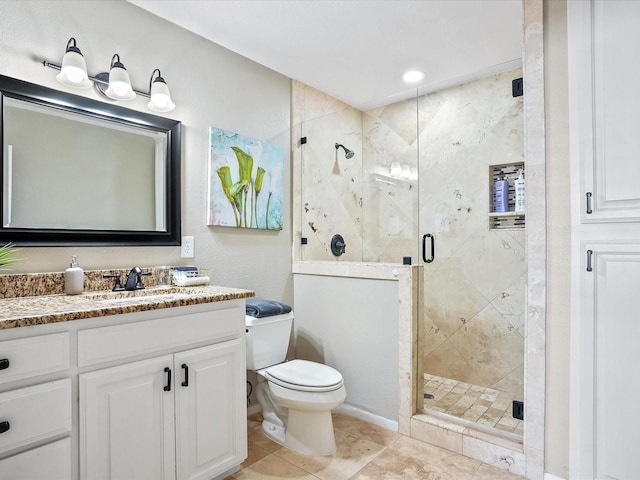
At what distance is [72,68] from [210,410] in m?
1.59

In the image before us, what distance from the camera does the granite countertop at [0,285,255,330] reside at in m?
1.17

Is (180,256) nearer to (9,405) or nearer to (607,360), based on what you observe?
(9,405)

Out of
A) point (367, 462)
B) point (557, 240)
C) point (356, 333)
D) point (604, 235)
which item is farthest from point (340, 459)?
point (604, 235)

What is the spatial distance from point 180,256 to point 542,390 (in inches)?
75.6

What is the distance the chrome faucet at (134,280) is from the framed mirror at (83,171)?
0.55ft

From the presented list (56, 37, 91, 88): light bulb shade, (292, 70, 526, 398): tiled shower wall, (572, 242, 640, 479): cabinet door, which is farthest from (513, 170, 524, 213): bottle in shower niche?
(56, 37, 91, 88): light bulb shade

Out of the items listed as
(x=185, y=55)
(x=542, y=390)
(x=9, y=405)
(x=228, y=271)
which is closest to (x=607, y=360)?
(x=542, y=390)

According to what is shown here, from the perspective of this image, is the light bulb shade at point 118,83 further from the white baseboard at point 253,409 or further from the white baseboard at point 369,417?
the white baseboard at point 369,417

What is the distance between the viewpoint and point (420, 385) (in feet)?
7.36

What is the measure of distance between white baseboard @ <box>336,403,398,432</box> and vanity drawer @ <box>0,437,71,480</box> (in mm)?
1619

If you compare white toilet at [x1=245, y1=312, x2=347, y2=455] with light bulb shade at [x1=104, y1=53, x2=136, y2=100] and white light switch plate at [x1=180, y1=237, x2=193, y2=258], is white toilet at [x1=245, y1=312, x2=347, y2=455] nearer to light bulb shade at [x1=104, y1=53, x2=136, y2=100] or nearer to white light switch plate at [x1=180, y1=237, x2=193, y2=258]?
white light switch plate at [x1=180, y1=237, x2=193, y2=258]

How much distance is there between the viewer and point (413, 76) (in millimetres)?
2807

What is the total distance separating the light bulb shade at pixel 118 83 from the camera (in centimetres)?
175

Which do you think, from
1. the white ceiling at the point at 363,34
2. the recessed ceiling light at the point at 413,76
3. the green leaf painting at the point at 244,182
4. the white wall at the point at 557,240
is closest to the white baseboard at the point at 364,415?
the white wall at the point at 557,240
